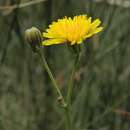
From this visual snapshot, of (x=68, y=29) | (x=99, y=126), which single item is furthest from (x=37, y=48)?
(x=99, y=126)

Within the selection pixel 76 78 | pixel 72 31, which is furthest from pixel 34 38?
pixel 76 78

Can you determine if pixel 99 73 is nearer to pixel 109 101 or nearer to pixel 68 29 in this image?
pixel 109 101

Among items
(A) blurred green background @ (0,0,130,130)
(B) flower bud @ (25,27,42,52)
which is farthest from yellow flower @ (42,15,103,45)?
(A) blurred green background @ (0,0,130,130)

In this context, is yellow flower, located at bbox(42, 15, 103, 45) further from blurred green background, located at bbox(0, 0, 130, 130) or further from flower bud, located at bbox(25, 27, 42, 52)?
blurred green background, located at bbox(0, 0, 130, 130)

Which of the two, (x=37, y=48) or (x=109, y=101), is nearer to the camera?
(x=37, y=48)

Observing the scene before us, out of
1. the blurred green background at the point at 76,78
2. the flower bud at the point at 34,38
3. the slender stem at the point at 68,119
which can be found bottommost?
the blurred green background at the point at 76,78

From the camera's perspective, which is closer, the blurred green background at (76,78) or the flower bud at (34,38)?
the flower bud at (34,38)

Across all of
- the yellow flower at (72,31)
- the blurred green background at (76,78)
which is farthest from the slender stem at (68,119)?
the blurred green background at (76,78)

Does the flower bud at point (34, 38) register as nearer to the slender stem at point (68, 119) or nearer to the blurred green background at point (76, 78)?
the slender stem at point (68, 119)

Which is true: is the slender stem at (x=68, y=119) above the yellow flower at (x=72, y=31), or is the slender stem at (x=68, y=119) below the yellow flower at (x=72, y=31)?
below
